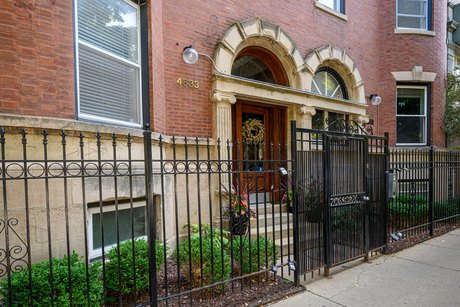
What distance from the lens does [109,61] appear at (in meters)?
4.30

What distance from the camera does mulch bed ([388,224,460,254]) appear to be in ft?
→ 18.6

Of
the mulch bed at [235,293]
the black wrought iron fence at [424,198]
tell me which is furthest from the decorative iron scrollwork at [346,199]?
the black wrought iron fence at [424,198]

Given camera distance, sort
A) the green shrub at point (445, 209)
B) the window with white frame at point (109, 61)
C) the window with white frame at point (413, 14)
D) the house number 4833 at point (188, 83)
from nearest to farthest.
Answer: the window with white frame at point (109, 61)
the house number 4833 at point (188, 83)
the green shrub at point (445, 209)
the window with white frame at point (413, 14)

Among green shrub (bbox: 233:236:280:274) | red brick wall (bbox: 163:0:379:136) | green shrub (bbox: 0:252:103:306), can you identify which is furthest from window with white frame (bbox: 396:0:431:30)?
green shrub (bbox: 0:252:103:306)

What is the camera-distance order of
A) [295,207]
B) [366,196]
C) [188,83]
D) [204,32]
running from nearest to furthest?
1. [295,207]
2. [366,196]
3. [188,83]
4. [204,32]

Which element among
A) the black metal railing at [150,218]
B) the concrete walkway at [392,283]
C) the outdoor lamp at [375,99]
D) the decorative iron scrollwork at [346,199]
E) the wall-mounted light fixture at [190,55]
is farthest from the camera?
the outdoor lamp at [375,99]

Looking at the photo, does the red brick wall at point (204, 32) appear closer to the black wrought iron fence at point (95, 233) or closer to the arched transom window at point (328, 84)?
the arched transom window at point (328, 84)

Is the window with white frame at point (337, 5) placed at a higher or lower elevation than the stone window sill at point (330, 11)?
higher

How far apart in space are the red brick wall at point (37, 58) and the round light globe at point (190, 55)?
223cm

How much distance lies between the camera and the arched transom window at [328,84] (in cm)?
849

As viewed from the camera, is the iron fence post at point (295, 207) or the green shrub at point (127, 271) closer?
the green shrub at point (127, 271)

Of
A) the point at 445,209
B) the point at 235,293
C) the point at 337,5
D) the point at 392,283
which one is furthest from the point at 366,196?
the point at 337,5

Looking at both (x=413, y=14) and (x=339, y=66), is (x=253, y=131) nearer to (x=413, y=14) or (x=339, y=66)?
(x=339, y=66)

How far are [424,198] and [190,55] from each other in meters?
6.37
